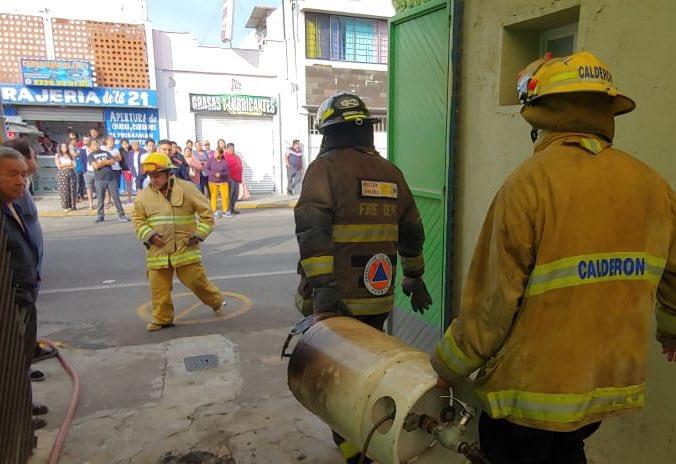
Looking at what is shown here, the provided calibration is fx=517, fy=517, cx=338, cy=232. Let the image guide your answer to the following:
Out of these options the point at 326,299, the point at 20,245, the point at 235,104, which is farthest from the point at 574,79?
the point at 235,104

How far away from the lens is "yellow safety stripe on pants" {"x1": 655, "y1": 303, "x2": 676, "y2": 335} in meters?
1.85

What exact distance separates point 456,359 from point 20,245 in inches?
120

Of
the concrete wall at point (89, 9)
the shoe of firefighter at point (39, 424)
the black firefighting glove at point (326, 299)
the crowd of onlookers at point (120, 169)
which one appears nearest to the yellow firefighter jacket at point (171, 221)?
the shoe of firefighter at point (39, 424)

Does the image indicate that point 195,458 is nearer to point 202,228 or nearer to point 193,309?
point 202,228

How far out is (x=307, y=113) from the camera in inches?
762

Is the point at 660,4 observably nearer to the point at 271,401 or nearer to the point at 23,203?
the point at 271,401

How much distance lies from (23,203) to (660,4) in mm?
4083

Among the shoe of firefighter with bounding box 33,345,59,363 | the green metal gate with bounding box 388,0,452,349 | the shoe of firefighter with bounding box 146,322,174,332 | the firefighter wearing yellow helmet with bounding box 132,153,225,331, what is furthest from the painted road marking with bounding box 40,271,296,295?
the green metal gate with bounding box 388,0,452,349

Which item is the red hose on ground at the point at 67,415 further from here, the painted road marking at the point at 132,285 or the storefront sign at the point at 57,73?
the storefront sign at the point at 57,73

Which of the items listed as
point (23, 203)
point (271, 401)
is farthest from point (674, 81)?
point (23, 203)

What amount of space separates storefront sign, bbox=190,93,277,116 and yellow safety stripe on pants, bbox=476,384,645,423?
18351mm

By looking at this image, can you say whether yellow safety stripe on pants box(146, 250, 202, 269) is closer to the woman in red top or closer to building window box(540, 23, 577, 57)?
building window box(540, 23, 577, 57)

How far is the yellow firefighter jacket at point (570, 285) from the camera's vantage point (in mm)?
1540

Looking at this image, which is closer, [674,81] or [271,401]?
[674,81]
